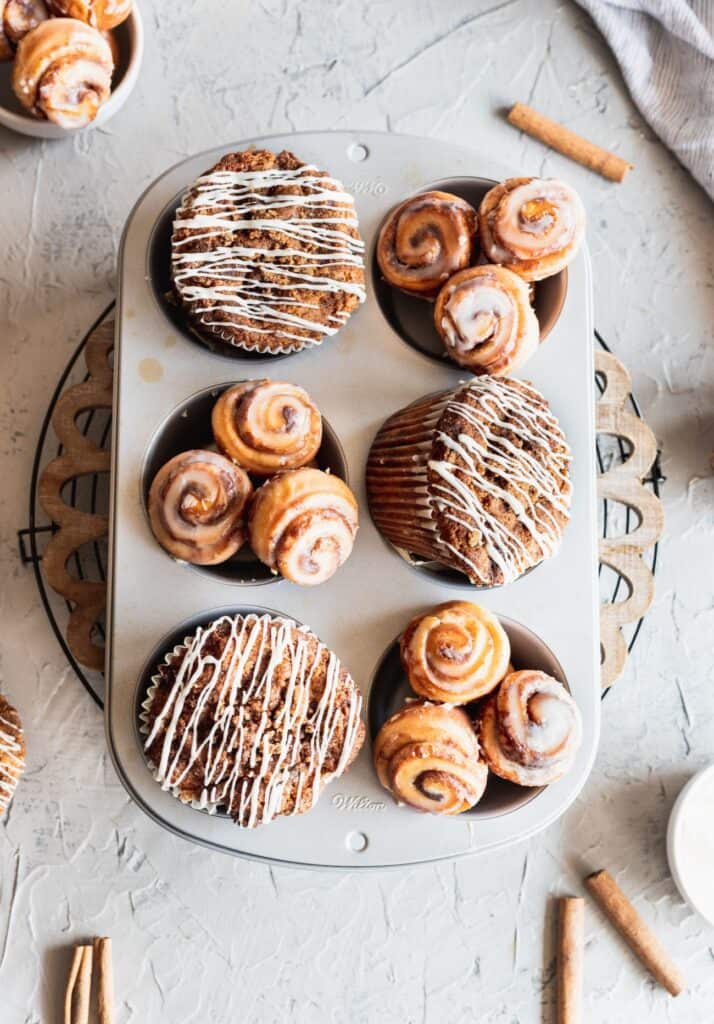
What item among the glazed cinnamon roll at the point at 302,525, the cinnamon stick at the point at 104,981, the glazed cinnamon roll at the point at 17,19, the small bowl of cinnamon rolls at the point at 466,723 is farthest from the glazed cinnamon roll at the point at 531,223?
the cinnamon stick at the point at 104,981

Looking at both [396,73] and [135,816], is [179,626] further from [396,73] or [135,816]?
[396,73]

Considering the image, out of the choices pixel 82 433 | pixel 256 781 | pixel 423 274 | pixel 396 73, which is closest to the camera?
pixel 256 781

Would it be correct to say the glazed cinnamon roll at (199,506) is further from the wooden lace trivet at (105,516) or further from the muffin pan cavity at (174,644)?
the wooden lace trivet at (105,516)

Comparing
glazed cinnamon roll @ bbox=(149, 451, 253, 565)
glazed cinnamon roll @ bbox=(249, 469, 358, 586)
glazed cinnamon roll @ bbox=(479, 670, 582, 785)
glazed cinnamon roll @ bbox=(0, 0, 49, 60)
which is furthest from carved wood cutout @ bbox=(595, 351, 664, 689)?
glazed cinnamon roll @ bbox=(0, 0, 49, 60)

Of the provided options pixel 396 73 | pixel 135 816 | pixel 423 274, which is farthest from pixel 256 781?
pixel 396 73

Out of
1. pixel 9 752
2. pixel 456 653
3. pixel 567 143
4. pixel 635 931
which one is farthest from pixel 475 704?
pixel 567 143

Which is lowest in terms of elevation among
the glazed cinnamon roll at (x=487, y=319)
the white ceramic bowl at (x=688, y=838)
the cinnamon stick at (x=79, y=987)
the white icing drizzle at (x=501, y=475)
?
the cinnamon stick at (x=79, y=987)

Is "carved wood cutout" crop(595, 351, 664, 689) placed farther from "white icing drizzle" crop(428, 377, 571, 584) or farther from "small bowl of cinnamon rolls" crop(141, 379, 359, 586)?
"small bowl of cinnamon rolls" crop(141, 379, 359, 586)
